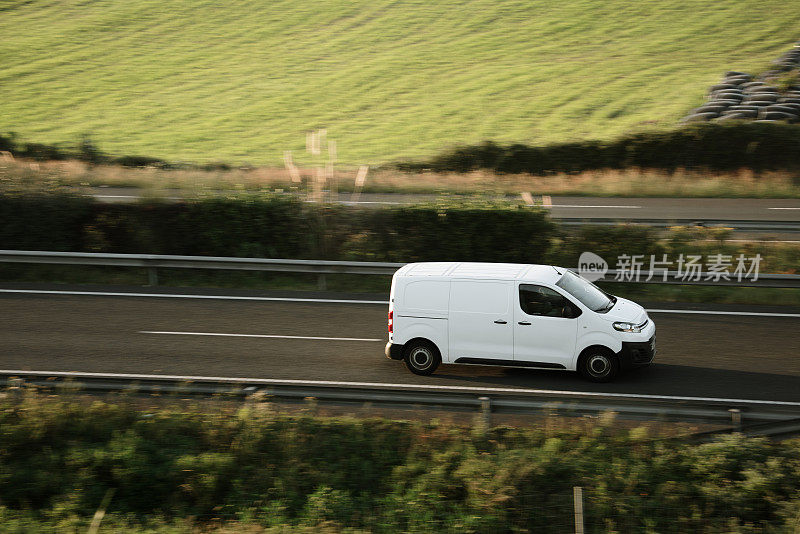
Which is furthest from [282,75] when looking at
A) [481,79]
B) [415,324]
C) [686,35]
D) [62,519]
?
[62,519]

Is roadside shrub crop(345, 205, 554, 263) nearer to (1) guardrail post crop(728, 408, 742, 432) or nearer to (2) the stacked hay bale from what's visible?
(1) guardrail post crop(728, 408, 742, 432)

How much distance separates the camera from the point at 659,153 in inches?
1103

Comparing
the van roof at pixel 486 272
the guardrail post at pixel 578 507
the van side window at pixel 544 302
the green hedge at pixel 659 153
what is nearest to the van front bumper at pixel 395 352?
the van roof at pixel 486 272

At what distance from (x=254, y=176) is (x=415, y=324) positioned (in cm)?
1570

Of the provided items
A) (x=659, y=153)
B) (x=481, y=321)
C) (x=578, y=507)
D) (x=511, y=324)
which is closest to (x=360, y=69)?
(x=659, y=153)

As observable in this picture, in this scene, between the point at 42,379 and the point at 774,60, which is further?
the point at 774,60

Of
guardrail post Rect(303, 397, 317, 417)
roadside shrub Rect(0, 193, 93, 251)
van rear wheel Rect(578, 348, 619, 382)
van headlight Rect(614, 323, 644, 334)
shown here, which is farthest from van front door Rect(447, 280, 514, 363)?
roadside shrub Rect(0, 193, 93, 251)

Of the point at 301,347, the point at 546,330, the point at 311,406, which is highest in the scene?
the point at 546,330

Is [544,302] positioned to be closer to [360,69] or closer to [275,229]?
[275,229]

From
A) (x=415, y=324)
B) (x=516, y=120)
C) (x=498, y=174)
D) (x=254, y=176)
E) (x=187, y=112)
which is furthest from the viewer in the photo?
(x=187, y=112)

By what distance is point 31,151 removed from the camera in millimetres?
30812

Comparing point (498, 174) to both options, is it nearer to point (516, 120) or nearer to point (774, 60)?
point (516, 120)

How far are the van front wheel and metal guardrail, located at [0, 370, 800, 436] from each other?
52.1 inches

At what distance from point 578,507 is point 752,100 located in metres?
27.9
